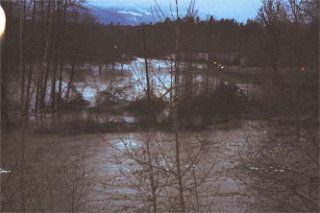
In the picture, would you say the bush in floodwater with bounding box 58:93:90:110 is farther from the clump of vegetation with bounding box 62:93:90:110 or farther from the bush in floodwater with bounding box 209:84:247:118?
the bush in floodwater with bounding box 209:84:247:118

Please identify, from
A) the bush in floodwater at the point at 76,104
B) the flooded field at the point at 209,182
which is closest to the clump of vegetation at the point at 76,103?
the bush in floodwater at the point at 76,104

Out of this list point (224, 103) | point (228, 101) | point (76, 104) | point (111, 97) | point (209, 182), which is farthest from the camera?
point (111, 97)

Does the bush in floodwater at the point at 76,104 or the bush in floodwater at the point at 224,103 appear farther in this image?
the bush in floodwater at the point at 76,104

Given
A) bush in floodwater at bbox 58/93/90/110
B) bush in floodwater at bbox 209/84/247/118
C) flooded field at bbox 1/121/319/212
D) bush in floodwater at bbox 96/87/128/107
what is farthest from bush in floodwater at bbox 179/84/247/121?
flooded field at bbox 1/121/319/212

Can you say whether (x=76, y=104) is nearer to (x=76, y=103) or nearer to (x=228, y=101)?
(x=76, y=103)

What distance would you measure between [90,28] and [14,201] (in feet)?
148

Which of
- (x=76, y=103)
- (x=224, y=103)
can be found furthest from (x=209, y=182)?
(x=76, y=103)

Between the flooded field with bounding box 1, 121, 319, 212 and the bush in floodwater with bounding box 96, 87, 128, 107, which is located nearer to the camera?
the flooded field with bounding box 1, 121, 319, 212

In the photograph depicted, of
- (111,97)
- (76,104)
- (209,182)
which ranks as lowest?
(209,182)

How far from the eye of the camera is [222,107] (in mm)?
45531

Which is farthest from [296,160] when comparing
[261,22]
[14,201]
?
[261,22]

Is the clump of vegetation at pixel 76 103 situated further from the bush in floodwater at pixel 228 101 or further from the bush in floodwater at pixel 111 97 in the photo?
the bush in floodwater at pixel 228 101

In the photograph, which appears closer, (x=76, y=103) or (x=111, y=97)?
(x=76, y=103)

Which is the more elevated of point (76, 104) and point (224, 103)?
point (224, 103)
